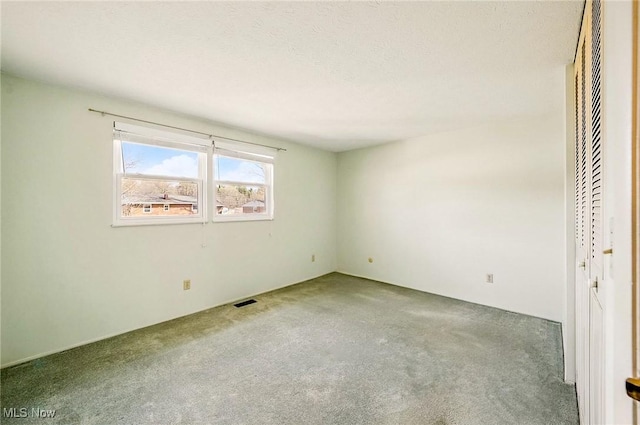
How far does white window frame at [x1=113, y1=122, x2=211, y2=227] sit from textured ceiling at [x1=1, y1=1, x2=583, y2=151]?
0.32 metres

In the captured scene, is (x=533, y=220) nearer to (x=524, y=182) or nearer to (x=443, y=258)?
(x=524, y=182)

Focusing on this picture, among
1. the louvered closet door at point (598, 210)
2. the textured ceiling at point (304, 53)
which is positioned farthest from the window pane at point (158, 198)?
the louvered closet door at point (598, 210)

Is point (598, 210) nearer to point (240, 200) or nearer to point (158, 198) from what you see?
point (158, 198)

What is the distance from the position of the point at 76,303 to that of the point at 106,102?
1.86 metres

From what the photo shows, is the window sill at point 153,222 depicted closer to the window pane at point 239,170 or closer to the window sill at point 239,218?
the window sill at point 239,218

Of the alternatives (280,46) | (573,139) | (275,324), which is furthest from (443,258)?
(280,46)

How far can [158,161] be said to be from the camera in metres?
2.88

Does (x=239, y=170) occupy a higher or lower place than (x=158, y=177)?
higher

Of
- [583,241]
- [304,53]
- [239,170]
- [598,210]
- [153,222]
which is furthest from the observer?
[239,170]

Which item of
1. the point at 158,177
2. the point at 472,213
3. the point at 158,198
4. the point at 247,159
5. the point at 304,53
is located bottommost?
the point at 472,213

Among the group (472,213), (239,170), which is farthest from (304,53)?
(472,213)

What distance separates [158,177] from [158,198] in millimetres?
226

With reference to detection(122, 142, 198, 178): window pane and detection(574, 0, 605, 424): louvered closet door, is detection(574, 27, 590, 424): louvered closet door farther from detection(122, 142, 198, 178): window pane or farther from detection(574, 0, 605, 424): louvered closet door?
detection(122, 142, 198, 178): window pane

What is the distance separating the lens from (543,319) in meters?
2.95
